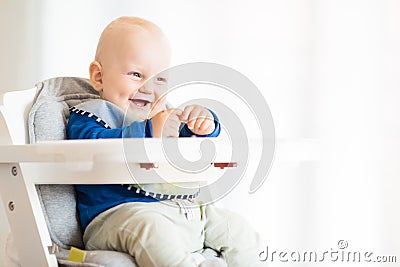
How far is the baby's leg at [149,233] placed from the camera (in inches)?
33.5

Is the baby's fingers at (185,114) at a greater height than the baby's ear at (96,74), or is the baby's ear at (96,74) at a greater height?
the baby's ear at (96,74)

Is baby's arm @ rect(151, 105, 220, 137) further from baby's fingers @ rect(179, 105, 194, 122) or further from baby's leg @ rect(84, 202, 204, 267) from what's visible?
baby's leg @ rect(84, 202, 204, 267)

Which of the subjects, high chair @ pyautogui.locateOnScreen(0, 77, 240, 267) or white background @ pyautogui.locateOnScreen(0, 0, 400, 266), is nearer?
high chair @ pyautogui.locateOnScreen(0, 77, 240, 267)

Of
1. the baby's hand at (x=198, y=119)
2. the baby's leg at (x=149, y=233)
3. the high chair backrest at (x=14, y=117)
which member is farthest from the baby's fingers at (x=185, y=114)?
the high chair backrest at (x=14, y=117)

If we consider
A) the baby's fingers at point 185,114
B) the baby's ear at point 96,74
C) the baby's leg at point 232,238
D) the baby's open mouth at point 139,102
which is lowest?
the baby's leg at point 232,238

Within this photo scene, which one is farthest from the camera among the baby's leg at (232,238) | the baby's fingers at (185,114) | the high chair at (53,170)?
the baby's leg at (232,238)

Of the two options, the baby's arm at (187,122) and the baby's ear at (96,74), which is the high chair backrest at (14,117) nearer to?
the baby's ear at (96,74)

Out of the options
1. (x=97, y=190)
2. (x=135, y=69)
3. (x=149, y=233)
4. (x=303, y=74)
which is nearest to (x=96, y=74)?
(x=135, y=69)

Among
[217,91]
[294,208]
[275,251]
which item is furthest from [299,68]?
[275,251]

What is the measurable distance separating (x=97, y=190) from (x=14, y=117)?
18 centimetres

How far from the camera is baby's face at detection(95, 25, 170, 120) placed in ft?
3.39

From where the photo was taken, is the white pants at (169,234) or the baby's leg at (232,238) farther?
the baby's leg at (232,238)

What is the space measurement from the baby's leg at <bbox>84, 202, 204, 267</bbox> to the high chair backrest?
0.18 meters

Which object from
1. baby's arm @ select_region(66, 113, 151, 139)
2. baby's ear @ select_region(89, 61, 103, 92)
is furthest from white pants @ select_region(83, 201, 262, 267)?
baby's ear @ select_region(89, 61, 103, 92)
